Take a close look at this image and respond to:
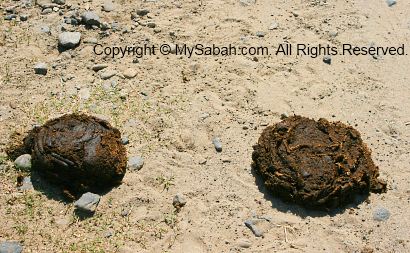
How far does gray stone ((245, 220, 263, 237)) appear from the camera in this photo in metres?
4.85

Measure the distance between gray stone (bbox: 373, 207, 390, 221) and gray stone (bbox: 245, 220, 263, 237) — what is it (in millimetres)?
1135

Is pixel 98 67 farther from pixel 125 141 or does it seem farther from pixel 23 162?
pixel 23 162

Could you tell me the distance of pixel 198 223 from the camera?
4918 mm

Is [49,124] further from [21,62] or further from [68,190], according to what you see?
[21,62]

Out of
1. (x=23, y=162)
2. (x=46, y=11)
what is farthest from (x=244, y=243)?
(x=46, y=11)

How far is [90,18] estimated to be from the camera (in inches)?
260

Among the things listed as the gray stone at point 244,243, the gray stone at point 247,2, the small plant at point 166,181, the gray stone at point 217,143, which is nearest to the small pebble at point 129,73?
the gray stone at point 217,143

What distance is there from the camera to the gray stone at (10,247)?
4656 millimetres

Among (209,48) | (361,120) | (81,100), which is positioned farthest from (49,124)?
(361,120)

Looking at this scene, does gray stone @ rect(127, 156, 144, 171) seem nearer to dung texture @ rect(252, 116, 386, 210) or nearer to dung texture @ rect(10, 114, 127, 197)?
dung texture @ rect(10, 114, 127, 197)

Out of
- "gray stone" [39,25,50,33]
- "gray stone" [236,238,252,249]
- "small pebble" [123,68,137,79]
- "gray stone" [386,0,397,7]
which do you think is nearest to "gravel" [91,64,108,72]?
"small pebble" [123,68,137,79]

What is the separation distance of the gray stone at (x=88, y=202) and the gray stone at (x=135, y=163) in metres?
0.49

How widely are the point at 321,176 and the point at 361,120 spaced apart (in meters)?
1.15

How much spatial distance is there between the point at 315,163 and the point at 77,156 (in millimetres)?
2299
